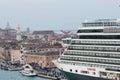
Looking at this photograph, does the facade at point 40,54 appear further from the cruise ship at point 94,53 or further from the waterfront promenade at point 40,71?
the cruise ship at point 94,53

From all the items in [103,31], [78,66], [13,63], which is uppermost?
[103,31]

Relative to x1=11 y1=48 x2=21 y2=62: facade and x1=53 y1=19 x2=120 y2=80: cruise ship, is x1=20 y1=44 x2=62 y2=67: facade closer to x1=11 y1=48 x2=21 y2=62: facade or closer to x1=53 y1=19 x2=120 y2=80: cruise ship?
x1=11 y1=48 x2=21 y2=62: facade

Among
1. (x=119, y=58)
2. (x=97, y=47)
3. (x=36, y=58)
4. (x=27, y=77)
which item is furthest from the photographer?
(x=36, y=58)

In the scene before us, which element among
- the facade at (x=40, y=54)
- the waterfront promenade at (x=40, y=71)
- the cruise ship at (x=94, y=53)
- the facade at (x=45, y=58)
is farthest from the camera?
the facade at (x=40, y=54)

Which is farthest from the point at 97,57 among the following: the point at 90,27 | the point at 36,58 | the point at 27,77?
the point at 36,58

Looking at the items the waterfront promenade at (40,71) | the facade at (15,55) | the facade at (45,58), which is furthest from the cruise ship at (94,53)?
the facade at (15,55)

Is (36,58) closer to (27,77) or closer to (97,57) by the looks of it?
(27,77)

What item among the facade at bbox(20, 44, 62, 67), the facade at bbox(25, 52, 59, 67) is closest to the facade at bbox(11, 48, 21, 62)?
the facade at bbox(20, 44, 62, 67)

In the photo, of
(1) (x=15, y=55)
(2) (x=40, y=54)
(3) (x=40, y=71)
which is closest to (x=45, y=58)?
(2) (x=40, y=54)
